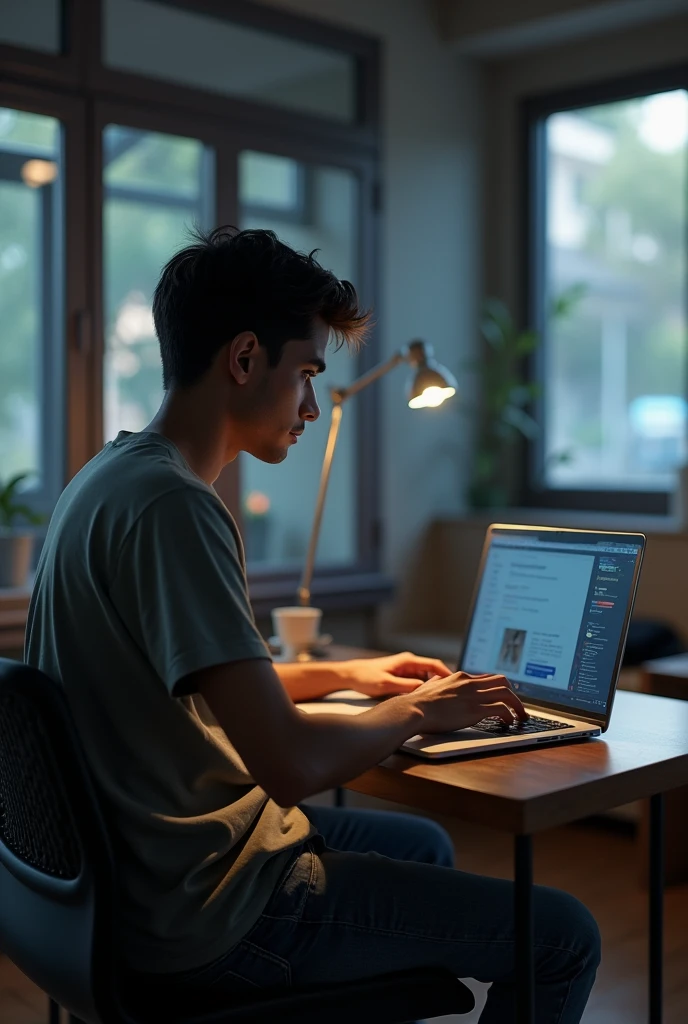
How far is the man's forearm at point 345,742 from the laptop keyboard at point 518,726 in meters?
0.17

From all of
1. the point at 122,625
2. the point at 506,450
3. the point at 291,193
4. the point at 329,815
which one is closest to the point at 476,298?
the point at 506,450

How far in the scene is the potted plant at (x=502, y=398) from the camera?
4145 millimetres

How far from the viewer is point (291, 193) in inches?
146

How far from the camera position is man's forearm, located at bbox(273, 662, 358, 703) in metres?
1.78

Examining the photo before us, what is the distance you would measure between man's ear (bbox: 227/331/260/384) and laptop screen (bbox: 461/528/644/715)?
568mm

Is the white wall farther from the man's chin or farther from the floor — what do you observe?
the man's chin

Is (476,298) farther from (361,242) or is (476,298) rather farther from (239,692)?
(239,692)

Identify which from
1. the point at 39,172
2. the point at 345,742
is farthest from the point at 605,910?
the point at 39,172

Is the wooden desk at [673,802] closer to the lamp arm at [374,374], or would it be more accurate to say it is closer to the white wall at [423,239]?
the lamp arm at [374,374]

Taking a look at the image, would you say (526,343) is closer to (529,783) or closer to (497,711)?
(497,711)

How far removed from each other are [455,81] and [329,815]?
3.20m

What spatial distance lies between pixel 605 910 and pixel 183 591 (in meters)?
2.02

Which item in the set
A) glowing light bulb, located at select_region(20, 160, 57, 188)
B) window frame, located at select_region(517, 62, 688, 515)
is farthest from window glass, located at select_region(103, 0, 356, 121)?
window frame, located at select_region(517, 62, 688, 515)

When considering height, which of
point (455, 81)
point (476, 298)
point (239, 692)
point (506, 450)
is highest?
point (455, 81)
